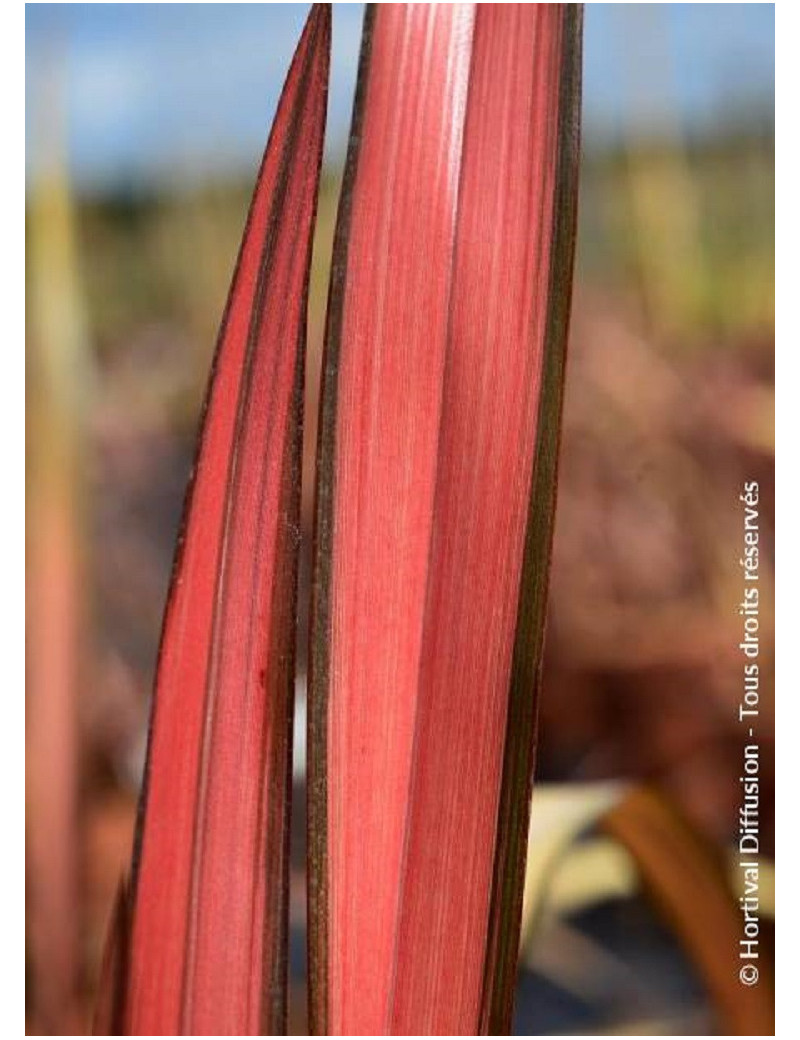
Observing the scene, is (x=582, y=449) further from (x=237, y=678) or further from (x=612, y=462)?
(x=237, y=678)

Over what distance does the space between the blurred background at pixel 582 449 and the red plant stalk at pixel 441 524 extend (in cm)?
5

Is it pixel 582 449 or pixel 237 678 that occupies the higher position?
pixel 582 449

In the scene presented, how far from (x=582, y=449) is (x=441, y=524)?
0.12m

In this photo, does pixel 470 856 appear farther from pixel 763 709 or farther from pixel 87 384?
pixel 87 384

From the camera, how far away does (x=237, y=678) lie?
0.67 m

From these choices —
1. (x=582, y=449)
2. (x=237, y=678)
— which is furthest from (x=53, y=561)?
(x=582, y=449)

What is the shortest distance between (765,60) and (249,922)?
64cm

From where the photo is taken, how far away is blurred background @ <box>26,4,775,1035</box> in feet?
2.41

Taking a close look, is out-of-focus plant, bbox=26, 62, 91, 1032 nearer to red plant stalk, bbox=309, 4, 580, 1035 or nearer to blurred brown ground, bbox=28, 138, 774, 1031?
blurred brown ground, bbox=28, 138, 774, 1031

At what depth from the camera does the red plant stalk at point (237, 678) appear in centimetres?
67

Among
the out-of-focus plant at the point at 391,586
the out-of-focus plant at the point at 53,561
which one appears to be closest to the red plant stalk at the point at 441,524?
the out-of-focus plant at the point at 391,586

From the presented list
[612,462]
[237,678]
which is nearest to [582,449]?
[612,462]
